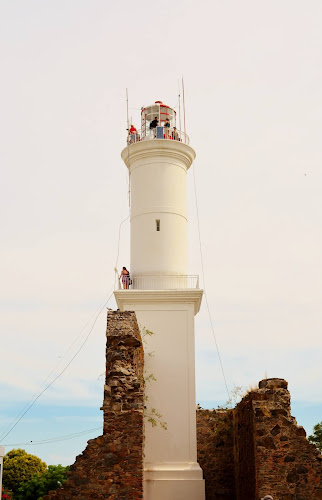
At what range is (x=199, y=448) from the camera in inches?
764

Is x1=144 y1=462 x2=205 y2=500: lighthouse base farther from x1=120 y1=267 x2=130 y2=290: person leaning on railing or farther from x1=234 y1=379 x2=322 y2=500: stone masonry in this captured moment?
x1=120 y1=267 x2=130 y2=290: person leaning on railing

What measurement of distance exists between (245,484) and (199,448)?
12.2 feet

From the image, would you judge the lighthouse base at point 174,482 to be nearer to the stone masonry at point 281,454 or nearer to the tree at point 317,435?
the stone masonry at point 281,454

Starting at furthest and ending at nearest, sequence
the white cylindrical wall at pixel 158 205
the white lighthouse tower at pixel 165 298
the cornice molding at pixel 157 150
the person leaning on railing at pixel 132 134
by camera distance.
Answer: the person leaning on railing at pixel 132 134
the cornice molding at pixel 157 150
the white cylindrical wall at pixel 158 205
the white lighthouse tower at pixel 165 298

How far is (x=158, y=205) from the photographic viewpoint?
761 inches

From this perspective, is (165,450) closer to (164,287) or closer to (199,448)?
(199,448)

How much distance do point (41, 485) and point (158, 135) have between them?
1329cm

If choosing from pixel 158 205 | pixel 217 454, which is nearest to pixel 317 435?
pixel 217 454

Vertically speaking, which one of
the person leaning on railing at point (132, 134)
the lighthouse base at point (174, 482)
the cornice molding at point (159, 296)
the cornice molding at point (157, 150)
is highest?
the person leaning on railing at point (132, 134)

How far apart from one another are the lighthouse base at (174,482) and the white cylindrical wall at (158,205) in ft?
16.4

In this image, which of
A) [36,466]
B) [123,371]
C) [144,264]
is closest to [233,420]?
[144,264]

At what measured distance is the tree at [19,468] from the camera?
26.9 meters

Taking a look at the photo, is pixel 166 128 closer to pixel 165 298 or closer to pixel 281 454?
pixel 165 298

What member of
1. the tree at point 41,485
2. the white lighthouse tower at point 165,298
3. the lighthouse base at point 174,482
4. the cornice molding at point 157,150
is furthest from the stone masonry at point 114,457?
the tree at point 41,485
